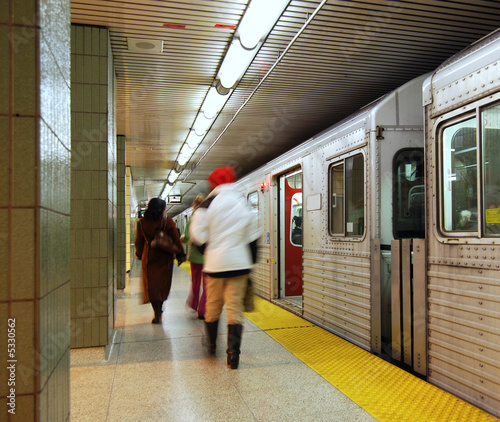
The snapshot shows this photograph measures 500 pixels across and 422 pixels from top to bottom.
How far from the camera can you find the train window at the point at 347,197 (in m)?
4.68

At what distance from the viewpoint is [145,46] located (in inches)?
196

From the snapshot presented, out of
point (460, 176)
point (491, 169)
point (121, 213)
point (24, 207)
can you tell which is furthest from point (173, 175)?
point (24, 207)

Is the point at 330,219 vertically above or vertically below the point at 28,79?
below

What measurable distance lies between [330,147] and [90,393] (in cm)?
358

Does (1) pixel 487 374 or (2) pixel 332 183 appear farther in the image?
(2) pixel 332 183

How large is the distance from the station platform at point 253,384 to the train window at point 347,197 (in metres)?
1.26

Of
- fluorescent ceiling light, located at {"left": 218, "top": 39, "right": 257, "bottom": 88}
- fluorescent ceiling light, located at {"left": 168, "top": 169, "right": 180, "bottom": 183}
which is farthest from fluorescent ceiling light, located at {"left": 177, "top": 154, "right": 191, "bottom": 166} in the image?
fluorescent ceiling light, located at {"left": 218, "top": 39, "right": 257, "bottom": 88}

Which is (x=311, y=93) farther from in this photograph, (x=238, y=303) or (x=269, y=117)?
(x=238, y=303)

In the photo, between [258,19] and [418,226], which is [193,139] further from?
[418,226]

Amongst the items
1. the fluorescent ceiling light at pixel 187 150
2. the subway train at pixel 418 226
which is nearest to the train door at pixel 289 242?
the subway train at pixel 418 226

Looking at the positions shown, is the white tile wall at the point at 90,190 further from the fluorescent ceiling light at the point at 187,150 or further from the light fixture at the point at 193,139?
the fluorescent ceiling light at the point at 187,150

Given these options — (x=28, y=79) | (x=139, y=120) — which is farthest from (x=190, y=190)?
(x=28, y=79)

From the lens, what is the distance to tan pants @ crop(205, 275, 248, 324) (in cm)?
392

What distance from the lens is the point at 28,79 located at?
143 cm
